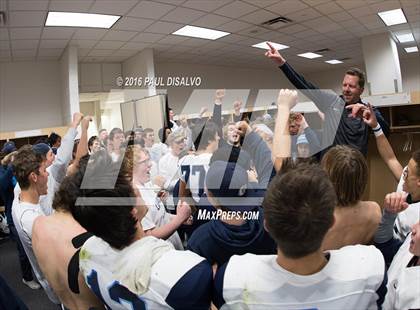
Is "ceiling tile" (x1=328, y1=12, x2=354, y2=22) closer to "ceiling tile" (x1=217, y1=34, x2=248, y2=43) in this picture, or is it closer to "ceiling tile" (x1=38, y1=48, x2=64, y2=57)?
"ceiling tile" (x1=217, y1=34, x2=248, y2=43)

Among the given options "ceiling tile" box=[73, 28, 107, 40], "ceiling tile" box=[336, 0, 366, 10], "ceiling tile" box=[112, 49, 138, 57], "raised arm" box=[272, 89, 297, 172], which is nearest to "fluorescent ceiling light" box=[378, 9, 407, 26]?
"ceiling tile" box=[336, 0, 366, 10]

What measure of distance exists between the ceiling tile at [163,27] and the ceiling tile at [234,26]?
886 millimetres

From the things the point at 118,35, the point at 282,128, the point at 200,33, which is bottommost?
the point at 282,128

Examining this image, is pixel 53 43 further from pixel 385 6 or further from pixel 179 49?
pixel 385 6

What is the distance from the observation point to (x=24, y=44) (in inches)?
238

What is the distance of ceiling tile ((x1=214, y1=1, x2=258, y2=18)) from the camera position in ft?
17.3

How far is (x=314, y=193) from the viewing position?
820mm

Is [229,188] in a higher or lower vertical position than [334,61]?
lower

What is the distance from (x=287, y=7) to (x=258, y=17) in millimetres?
578

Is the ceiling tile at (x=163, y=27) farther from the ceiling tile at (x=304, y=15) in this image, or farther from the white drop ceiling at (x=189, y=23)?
the ceiling tile at (x=304, y=15)

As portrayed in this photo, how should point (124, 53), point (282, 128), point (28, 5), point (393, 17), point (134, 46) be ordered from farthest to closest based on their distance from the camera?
point (124, 53) < point (134, 46) < point (393, 17) < point (28, 5) < point (282, 128)

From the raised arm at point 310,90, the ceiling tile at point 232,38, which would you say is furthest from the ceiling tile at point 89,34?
the raised arm at point 310,90

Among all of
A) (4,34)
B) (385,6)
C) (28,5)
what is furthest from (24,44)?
(385,6)

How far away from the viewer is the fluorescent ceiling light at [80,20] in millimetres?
5008
